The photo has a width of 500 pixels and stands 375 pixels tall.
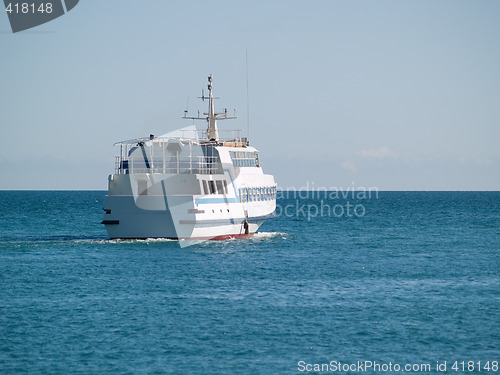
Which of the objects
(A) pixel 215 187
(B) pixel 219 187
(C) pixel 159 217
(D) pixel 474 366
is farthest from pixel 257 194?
(D) pixel 474 366

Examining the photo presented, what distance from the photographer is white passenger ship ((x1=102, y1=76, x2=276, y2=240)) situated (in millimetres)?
49062

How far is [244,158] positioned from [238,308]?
30175 millimetres

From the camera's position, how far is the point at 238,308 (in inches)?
1241

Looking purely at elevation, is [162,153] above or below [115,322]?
above

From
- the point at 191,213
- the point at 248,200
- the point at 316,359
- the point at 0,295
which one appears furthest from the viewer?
the point at 248,200

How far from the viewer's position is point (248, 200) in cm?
5875

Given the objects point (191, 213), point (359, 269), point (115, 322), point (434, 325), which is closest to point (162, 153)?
point (191, 213)

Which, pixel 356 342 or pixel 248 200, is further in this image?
pixel 248 200

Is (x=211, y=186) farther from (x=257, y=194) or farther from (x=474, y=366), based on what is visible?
(x=474, y=366)

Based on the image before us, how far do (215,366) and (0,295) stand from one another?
1570 cm

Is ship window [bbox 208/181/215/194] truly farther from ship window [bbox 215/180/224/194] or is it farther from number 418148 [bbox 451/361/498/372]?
number 418148 [bbox 451/361/498/372]

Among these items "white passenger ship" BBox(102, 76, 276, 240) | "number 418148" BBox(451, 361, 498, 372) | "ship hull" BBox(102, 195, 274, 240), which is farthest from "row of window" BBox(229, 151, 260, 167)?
"number 418148" BBox(451, 361, 498, 372)

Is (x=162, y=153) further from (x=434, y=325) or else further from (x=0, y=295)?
(x=434, y=325)

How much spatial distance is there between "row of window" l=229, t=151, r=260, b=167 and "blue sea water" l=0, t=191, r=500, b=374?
7370 mm
